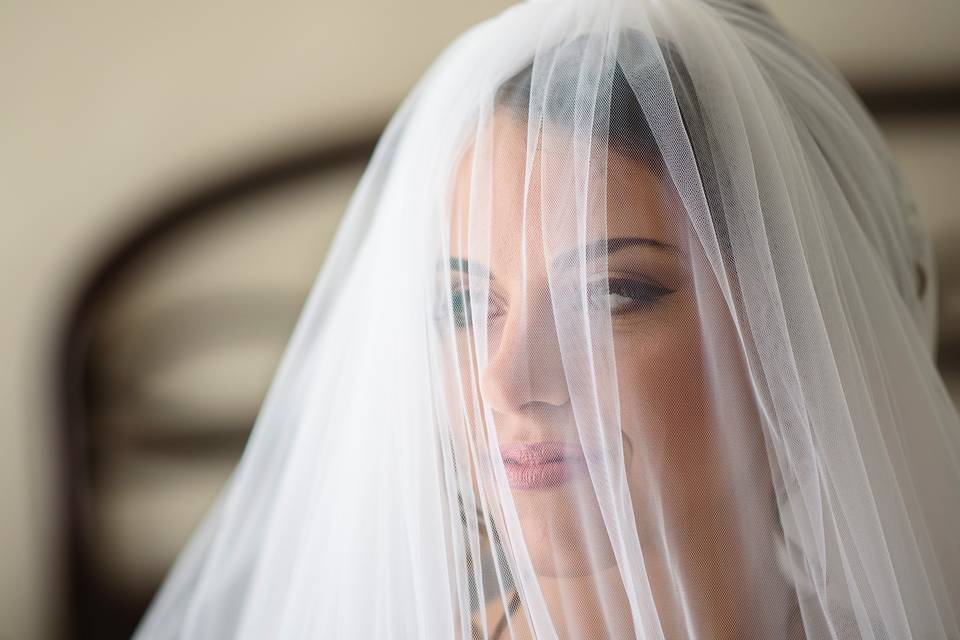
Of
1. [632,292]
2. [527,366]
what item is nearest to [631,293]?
[632,292]

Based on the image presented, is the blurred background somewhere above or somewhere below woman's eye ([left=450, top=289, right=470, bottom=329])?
above

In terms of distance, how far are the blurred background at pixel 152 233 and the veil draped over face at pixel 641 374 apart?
0.49 m

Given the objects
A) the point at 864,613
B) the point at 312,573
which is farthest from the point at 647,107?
the point at 312,573

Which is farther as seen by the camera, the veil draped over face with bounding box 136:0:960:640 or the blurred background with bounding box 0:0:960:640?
the blurred background with bounding box 0:0:960:640

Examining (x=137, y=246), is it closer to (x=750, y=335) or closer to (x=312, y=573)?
(x=312, y=573)

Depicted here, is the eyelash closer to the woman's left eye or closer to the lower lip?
the woman's left eye

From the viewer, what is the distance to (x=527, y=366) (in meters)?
0.66

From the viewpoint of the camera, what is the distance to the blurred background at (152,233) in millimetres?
1190

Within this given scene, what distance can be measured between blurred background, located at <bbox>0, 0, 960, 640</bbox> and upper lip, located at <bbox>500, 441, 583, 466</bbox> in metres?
0.64

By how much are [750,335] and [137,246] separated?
95 cm

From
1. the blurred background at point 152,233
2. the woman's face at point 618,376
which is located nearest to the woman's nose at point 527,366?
the woman's face at point 618,376

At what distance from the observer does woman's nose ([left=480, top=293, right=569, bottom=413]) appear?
654 mm

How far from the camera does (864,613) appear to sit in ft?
2.01

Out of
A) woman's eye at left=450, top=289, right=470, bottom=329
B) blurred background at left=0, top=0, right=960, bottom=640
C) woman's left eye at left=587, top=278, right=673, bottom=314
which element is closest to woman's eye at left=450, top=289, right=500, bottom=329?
woman's eye at left=450, top=289, right=470, bottom=329
